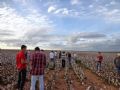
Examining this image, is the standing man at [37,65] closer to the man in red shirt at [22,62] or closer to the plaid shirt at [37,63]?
the plaid shirt at [37,63]

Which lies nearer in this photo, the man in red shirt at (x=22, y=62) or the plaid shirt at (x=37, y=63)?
the plaid shirt at (x=37, y=63)

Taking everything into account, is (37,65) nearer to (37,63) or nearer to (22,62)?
(37,63)

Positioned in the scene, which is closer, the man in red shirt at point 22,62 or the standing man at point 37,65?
the standing man at point 37,65

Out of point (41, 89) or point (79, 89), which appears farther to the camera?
point (79, 89)

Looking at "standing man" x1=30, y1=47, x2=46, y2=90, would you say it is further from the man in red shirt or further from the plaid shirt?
the man in red shirt

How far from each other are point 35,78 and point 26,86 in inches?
181

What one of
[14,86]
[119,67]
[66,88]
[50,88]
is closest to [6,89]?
[14,86]

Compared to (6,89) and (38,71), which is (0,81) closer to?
(6,89)

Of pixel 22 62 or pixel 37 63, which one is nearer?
pixel 37 63

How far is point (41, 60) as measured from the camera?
1150cm

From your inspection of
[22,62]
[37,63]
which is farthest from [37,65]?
[22,62]

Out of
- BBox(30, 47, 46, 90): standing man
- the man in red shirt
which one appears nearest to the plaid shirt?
BBox(30, 47, 46, 90): standing man

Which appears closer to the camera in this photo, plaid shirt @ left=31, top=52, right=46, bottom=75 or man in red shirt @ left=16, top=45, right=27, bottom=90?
plaid shirt @ left=31, top=52, right=46, bottom=75

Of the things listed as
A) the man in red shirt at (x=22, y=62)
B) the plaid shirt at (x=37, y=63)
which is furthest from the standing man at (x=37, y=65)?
the man in red shirt at (x=22, y=62)
